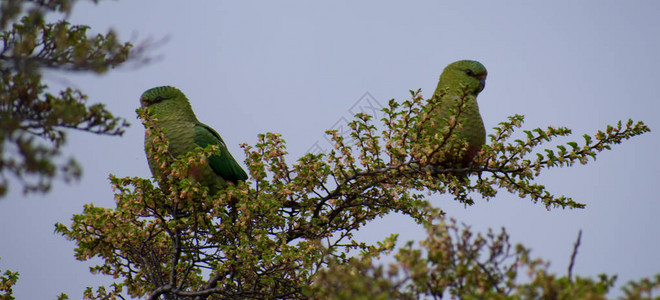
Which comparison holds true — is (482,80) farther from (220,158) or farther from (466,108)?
(220,158)

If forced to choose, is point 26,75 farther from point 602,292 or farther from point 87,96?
point 602,292

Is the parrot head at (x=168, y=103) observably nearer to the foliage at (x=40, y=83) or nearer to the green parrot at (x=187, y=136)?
the green parrot at (x=187, y=136)

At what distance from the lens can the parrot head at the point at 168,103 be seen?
25.9 feet

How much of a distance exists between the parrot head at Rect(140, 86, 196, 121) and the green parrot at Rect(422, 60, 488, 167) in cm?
310

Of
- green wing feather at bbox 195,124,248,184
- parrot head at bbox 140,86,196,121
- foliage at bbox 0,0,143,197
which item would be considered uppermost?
parrot head at bbox 140,86,196,121

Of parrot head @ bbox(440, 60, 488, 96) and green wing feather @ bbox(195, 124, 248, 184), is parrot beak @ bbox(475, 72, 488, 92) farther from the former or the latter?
green wing feather @ bbox(195, 124, 248, 184)

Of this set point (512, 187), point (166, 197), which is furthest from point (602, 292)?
point (166, 197)

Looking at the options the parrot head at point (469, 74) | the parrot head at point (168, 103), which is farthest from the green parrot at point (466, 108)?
the parrot head at point (168, 103)

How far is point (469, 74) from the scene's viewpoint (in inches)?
323

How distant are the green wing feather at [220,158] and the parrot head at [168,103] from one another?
0.97 feet

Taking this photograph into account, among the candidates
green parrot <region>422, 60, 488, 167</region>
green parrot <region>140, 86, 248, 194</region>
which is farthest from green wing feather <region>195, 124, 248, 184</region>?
green parrot <region>422, 60, 488, 167</region>

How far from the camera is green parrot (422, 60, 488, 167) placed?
6.63m

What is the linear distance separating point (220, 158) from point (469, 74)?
11.0 ft

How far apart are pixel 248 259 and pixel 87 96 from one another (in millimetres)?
2494
